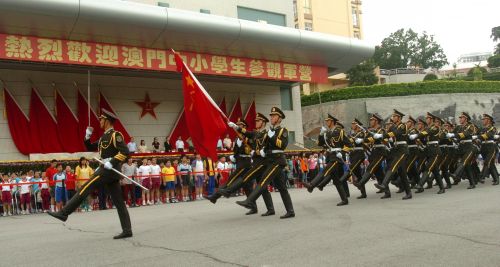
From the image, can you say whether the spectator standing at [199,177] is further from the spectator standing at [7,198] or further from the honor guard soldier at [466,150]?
the honor guard soldier at [466,150]

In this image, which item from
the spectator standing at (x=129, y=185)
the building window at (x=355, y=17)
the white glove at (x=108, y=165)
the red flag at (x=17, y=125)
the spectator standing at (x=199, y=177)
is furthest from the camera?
the building window at (x=355, y=17)

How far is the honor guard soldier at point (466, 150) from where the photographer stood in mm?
13109

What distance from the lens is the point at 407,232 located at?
21.5 ft

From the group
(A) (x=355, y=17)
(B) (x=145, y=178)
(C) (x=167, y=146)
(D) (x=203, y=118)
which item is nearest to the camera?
(D) (x=203, y=118)

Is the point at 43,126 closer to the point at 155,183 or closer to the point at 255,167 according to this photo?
the point at 155,183

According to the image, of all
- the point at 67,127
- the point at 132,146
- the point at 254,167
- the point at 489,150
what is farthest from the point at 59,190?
the point at 489,150

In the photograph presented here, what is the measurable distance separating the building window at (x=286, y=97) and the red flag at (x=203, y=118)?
19043 millimetres

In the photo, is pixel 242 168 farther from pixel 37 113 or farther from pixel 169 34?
pixel 37 113

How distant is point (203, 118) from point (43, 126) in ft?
44.9

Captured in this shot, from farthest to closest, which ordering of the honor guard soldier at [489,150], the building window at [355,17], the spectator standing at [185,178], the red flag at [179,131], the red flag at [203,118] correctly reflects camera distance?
1. the building window at [355,17]
2. the red flag at [179,131]
3. the spectator standing at [185,178]
4. the honor guard soldier at [489,150]
5. the red flag at [203,118]

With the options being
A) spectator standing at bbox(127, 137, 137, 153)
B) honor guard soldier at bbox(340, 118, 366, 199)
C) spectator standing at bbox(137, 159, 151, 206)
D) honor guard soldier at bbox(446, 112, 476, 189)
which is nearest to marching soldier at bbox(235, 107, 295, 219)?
honor guard soldier at bbox(340, 118, 366, 199)

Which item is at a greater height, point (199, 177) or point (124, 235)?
point (199, 177)

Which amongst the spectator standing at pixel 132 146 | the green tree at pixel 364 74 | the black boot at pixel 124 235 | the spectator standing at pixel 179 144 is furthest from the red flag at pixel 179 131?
the green tree at pixel 364 74

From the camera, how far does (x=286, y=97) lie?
2906 cm
